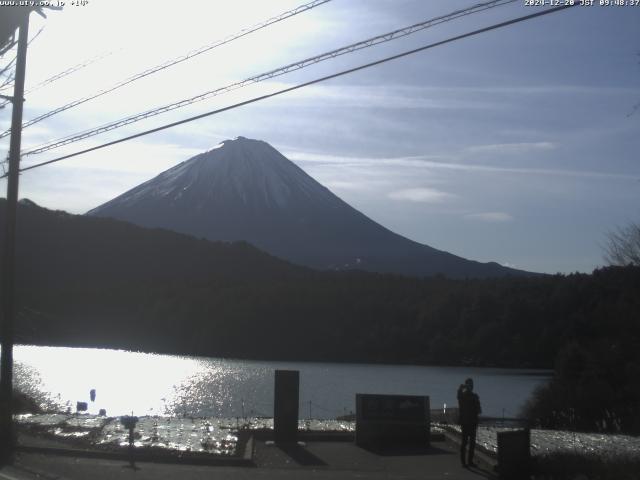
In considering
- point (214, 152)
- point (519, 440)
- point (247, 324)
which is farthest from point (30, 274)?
point (214, 152)

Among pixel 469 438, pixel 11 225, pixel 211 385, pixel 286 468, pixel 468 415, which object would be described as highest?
pixel 11 225

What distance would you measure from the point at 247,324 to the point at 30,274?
65.3 ft

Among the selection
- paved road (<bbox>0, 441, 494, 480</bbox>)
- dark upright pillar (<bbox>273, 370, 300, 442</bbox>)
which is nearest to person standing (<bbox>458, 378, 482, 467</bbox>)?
paved road (<bbox>0, 441, 494, 480</bbox>)

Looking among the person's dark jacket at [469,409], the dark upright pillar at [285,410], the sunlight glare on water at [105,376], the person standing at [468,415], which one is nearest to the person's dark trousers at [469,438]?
the person standing at [468,415]

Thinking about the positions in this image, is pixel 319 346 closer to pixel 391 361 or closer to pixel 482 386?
pixel 391 361

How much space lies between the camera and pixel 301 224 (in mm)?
155375

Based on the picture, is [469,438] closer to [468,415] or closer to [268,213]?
[468,415]

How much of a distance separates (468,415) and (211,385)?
97.3ft

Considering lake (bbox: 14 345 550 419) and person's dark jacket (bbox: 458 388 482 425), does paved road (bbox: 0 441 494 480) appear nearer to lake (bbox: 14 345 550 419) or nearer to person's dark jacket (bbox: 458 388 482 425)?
person's dark jacket (bbox: 458 388 482 425)

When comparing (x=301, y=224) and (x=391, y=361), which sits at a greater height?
(x=301, y=224)

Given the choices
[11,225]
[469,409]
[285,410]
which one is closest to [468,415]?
[469,409]

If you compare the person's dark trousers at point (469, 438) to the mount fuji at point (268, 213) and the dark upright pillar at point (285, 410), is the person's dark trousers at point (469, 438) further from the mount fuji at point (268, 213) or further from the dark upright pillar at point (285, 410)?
the mount fuji at point (268, 213)

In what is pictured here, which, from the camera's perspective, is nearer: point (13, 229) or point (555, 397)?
point (13, 229)

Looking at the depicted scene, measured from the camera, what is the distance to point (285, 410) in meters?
17.0
